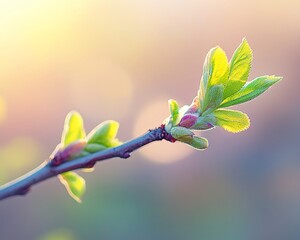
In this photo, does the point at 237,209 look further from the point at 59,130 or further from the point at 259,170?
the point at 59,130

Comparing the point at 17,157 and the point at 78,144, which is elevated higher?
the point at 78,144

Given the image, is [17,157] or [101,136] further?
[17,157]

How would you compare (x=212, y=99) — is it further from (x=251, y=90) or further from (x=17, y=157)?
(x=17, y=157)

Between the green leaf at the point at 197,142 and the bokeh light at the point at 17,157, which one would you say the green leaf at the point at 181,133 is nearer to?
the green leaf at the point at 197,142

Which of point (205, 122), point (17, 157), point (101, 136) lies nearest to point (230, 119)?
point (205, 122)

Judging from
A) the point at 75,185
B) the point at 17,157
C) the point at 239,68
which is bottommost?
the point at 17,157

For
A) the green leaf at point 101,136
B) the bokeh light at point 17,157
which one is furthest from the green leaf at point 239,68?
the bokeh light at point 17,157
